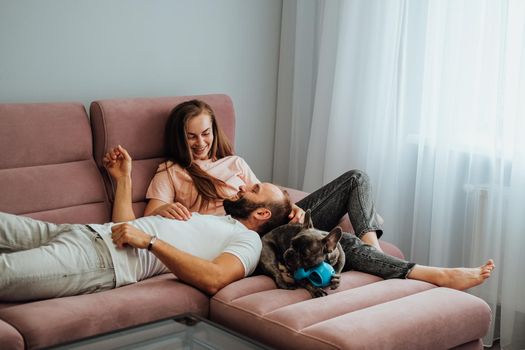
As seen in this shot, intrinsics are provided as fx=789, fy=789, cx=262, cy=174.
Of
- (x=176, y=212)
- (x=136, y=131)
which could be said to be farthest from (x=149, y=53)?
(x=176, y=212)

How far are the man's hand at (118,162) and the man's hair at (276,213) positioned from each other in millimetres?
581

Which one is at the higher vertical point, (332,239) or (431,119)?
(431,119)

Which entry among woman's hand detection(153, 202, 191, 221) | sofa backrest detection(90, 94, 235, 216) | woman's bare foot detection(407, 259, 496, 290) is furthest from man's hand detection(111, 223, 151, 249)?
woman's bare foot detection(407, 259, 496, 290)

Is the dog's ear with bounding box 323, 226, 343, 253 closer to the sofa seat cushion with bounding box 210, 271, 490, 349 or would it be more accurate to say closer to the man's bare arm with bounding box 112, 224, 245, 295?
the sofa seat cushion with bounding box 210, 271, 490, 349

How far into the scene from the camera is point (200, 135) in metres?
3.39

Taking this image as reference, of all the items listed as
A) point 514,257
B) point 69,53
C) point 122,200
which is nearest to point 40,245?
point 122,200

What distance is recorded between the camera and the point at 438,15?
142 inches

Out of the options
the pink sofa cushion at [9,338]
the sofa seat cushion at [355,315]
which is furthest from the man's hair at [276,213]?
the pink sofa cushion at [9,338]

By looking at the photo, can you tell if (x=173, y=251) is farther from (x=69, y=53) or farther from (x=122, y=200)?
(x=69, y=53)

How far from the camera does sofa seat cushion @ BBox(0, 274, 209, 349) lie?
236 centimetres

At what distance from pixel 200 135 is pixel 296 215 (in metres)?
0.56

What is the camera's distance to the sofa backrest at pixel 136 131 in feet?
10.7

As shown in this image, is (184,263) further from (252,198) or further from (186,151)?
(186,151)

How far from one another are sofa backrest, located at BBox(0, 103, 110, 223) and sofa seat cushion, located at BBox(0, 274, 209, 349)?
53 centimetres
